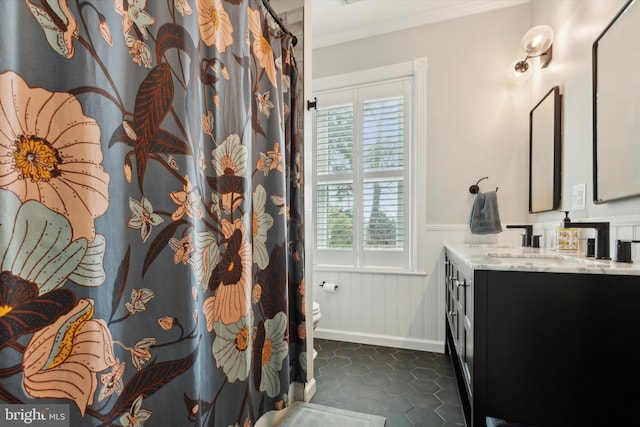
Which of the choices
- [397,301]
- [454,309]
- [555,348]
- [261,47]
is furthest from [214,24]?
[397,301]

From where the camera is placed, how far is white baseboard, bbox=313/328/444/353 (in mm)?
2475

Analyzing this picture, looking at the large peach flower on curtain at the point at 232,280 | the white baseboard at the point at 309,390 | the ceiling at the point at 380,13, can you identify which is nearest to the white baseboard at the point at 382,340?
the white baseboard at the point at 309,390

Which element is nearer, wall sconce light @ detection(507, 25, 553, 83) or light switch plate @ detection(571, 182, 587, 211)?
light switch plate @ detection(571, 182, 587, 211)

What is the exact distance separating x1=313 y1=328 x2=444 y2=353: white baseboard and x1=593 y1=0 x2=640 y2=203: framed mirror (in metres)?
1.62

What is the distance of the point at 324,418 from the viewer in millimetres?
1588

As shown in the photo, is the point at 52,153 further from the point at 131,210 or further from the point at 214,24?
the point at 214,24

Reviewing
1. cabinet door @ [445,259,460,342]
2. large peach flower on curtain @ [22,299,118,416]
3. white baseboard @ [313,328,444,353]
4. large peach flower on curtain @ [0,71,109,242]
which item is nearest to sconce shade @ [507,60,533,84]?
cabinet door @ [445,259,460,342]

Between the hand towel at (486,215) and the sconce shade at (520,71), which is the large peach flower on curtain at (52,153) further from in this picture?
the sconce shade at (520,71)

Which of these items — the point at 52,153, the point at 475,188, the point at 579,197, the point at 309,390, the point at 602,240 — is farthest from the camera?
the point at 475,188

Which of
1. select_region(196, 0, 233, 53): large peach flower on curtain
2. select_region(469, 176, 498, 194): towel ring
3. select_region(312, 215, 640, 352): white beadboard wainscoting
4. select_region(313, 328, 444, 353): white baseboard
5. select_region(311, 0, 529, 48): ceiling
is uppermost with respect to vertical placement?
select_region(311, 0, 529, 48): ceiling

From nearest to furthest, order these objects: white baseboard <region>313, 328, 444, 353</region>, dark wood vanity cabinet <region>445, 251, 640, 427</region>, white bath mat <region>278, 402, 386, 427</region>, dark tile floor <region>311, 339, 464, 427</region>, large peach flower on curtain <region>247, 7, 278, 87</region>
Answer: dark wood vanity cabinet <region>445, 251, 640, 427</region>
large peach flower on curtain <region>247, 7, 278, 87</region>
white bath mat <region>278, 402, 386, 427</region>
dark tile floor <region>311, 339, 464, 427</region>
white baseboard <region>313, 328, 444, 353</region>

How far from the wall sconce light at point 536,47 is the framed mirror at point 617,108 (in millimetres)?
685

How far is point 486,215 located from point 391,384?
4.39ft

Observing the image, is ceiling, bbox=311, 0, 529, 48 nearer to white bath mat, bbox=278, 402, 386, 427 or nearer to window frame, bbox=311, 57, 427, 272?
window frame, bbox=311, 57, 427, 272
